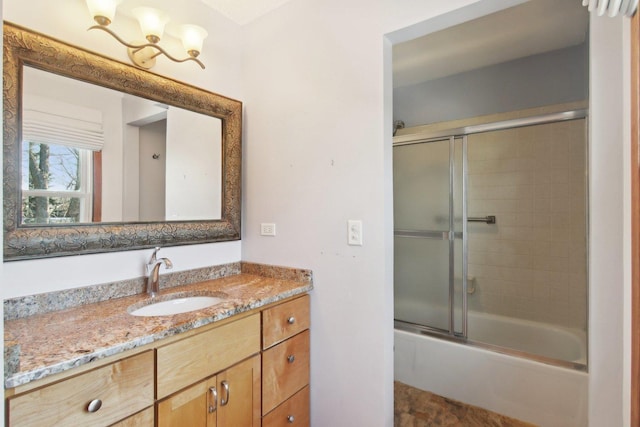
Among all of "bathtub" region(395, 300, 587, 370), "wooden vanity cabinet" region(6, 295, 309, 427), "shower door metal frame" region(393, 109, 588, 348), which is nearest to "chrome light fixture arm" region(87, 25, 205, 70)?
"wooden vanity cabinet" region(6, 295, 309, 427)

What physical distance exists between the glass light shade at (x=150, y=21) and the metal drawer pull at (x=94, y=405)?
4.70 ft

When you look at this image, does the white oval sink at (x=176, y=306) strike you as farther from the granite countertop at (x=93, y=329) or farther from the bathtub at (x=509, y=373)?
the bathtub at (x=509, y=373)

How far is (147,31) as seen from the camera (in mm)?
1401

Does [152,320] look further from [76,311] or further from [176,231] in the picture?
[176,231]

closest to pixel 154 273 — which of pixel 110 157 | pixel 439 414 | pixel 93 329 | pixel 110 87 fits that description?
pixel 93 329

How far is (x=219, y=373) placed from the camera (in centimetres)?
121

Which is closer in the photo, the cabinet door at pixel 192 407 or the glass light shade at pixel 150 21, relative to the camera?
the cabinet door at pixel 192 407

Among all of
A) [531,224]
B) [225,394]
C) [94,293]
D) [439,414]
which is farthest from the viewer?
[531,224]

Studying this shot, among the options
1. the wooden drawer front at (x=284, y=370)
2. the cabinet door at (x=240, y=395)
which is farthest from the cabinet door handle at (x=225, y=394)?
the wooden drawer front at (x=284, y=370)

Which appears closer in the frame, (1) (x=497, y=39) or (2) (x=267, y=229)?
(2) (x=267, y=229)

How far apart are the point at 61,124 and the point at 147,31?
0.55 meters

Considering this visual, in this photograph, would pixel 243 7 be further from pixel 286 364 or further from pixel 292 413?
pixel 292 413

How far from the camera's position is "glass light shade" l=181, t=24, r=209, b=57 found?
154cm

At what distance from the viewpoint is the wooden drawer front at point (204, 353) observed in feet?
3.46
